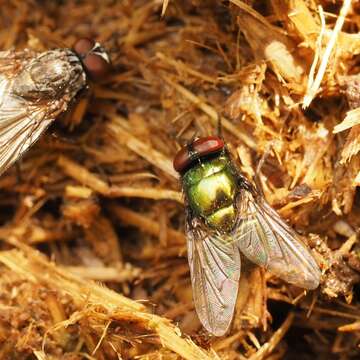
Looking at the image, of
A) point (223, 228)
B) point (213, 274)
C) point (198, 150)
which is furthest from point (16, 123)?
point (213, 274)

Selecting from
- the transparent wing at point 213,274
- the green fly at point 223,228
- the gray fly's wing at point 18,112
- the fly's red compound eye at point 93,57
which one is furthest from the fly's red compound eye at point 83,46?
the transparent wing at point 213,274

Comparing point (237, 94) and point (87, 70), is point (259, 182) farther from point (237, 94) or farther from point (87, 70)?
point (87, 70)

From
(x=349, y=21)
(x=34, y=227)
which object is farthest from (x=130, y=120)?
(x=349, y=21)

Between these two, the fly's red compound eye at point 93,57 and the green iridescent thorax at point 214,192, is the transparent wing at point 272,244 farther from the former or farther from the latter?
the fly's red compound eye at point 93,57

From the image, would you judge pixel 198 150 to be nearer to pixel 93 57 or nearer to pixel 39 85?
pixel 93 57

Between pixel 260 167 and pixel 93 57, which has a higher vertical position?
pixel 93 57

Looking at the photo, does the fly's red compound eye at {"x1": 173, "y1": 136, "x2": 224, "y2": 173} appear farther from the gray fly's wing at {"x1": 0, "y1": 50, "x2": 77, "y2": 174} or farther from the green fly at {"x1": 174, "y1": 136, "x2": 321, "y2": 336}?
the gray fly's wing at {"x1": 0, "y1": 50, "x2": 77, "y2": 174}

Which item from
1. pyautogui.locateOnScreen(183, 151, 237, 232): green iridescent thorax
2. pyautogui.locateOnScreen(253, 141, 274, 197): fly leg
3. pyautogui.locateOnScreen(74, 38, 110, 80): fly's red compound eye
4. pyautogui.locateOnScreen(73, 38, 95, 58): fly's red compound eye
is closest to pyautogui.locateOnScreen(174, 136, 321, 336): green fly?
pyautogui.locateOnScreen(183, 151, 237, 232): green iridescent thorax
